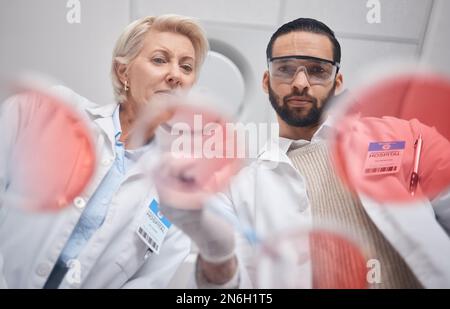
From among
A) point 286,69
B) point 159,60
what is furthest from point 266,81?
point 159,60

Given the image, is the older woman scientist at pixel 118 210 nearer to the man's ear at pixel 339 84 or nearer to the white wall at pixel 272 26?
the white wall at pixel 272 26

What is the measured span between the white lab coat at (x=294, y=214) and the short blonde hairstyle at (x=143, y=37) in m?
0.36

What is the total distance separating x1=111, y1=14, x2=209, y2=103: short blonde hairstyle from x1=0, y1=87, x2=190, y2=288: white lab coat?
4.0 inches

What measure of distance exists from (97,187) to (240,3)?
68 cm

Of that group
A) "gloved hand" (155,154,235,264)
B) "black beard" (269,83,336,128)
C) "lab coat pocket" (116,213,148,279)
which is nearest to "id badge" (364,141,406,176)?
"black beard" (269,83,336,128)

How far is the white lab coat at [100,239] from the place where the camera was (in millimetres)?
1091

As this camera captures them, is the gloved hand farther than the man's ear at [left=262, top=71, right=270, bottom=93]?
No

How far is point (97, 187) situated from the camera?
1109 mm

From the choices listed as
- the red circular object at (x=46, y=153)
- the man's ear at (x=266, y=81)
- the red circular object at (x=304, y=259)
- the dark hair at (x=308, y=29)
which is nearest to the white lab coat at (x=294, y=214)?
the red circular object at (x=304, y=259)

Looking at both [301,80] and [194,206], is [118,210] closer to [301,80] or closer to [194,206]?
[194,206]

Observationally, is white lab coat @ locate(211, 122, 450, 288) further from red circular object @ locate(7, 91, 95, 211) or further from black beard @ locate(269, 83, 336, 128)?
red circular object @ locate(7, 91, 95, 211)

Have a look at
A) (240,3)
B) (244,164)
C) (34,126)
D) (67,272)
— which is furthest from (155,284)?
(240,3)

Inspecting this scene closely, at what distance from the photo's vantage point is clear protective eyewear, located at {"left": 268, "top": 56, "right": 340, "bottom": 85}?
1.13 meters
